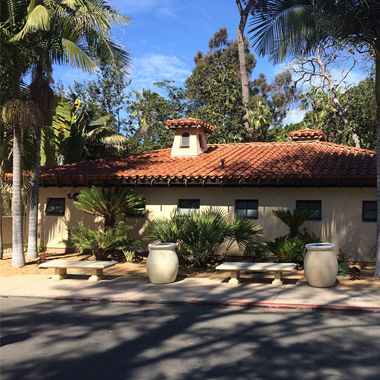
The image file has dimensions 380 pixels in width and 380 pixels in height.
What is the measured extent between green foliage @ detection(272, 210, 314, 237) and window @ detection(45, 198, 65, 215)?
893cm

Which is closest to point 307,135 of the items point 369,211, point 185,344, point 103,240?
point 369,211

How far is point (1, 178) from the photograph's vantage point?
55.7ft

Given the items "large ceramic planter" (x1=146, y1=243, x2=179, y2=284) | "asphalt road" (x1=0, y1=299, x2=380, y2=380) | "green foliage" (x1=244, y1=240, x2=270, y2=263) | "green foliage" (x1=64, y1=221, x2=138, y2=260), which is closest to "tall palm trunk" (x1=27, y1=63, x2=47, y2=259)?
"green foliage" (x1=64, y1=221, x2=138, y2=260)

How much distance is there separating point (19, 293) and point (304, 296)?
6753 millimetres

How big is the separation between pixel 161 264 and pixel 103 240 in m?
3.94

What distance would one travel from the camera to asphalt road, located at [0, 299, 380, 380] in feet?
18.2

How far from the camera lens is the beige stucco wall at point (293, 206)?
579 inches

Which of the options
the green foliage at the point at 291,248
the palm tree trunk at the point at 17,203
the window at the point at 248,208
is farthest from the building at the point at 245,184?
the palm tree trunk at the point at 17,203

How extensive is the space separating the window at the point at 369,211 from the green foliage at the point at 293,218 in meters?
2.01

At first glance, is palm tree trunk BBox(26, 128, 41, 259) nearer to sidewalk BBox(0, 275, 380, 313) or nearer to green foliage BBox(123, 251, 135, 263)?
sidewalk BBox(0, 275, 380, 313)

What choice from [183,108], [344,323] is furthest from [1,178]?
[183,108]

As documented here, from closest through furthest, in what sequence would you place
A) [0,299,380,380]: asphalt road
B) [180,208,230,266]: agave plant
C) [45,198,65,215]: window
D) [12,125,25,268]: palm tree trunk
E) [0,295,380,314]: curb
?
1. [0,299,380,380]: asphalt road
2. [0,295,380,314]: curb
3. [180,208,230,266]: agave plant
4. [12,125,25,268]: palm tree trunk
5. [45,198,65,215]: window

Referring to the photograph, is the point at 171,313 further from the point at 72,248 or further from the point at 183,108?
the point at 183,108

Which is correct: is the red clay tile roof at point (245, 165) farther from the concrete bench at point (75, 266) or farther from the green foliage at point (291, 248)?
the concrete bench at point (75, 266)
